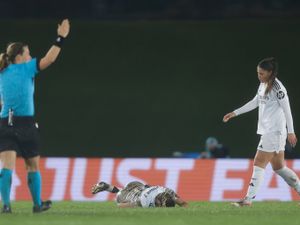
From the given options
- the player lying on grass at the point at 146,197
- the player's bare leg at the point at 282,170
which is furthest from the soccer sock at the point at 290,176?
the player lying on grass at the point at 146,197

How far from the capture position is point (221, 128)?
72.3 ft

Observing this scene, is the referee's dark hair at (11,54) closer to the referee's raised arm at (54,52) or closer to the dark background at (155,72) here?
the referee's raised arm at (54,52)

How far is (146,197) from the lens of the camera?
1243 cm

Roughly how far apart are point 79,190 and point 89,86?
202 inches

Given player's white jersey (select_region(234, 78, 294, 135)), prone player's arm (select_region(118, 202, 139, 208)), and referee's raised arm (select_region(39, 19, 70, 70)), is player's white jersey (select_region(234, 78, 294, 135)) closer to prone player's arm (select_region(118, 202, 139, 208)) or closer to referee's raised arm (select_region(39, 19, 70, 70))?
prone player's arm (select_region(118, 202, 139, 208))

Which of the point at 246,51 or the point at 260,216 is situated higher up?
the point at 246,51

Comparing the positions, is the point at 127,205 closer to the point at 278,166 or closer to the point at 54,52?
the point at 278,166

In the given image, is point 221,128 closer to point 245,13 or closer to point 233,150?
point 233,150

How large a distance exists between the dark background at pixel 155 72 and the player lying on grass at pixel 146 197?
9148mm

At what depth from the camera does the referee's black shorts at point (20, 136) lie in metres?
10.8

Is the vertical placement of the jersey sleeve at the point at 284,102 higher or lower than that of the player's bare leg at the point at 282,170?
higher

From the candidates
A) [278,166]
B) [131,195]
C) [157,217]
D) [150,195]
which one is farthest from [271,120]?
[157,217]

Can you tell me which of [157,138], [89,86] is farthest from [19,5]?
[157,138]

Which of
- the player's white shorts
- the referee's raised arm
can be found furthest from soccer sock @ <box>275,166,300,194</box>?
the referee's raised arm
